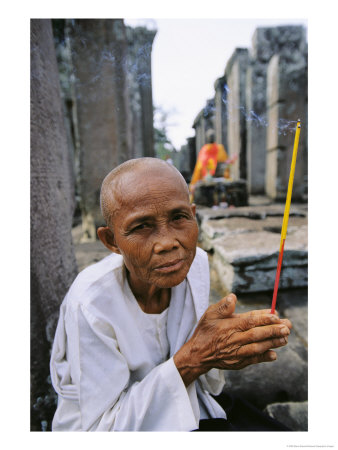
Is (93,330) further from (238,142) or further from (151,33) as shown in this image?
(238,142)

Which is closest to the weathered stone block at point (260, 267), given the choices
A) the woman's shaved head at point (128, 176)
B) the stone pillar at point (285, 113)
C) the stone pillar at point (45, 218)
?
the stone pillar at point (285, 113)

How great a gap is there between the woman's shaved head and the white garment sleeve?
15.3 inches

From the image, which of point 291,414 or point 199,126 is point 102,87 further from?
point 291,414

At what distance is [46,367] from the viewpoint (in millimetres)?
1468

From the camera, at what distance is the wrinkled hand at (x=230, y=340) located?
2.84 ft

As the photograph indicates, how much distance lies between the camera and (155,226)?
34.2 inches

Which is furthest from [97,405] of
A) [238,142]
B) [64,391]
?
[238,142]

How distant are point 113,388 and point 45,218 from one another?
917mm

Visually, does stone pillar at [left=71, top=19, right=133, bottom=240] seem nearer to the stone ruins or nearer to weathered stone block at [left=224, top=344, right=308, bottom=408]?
the stone ruins

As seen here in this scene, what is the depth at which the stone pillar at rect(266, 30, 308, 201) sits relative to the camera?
1889mm

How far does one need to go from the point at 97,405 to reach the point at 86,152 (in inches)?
84.6

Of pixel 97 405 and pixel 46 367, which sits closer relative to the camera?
pixel 97 405

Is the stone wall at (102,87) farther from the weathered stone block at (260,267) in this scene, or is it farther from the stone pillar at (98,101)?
the weathered stone block at (260,267)

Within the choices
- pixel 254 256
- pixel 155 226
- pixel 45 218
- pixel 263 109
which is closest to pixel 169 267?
pixel 155 226
